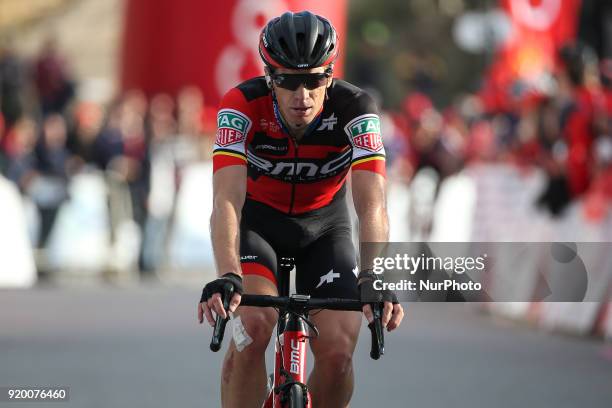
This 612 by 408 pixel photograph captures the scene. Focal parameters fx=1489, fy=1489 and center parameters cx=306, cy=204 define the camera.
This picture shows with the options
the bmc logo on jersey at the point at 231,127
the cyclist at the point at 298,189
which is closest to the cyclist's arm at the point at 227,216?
the cyclist at the point at 298,189

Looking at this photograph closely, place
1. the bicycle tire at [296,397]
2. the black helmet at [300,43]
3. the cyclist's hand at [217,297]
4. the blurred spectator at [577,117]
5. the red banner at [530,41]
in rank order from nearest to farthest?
the cyclist's hand at [217,297], the bicycle tire at [296,397], the black helmet at [300,43], the blurred spectator at [577,117], the red banner at [530,41]

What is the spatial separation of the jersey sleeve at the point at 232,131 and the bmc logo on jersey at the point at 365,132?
46cm

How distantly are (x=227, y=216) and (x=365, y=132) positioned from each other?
0.76 m

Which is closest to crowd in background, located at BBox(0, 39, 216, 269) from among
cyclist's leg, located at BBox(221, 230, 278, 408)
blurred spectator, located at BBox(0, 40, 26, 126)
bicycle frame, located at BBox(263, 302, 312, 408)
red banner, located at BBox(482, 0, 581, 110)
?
red banner, located at BBox(482, 0, 581, 110)

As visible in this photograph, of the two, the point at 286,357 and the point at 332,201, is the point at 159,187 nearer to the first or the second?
the point at 332,201

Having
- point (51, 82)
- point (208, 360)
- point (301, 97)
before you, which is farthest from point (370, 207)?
point (51, 82)

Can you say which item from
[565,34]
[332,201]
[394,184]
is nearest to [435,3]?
[394,184]

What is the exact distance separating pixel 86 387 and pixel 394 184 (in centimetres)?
1286

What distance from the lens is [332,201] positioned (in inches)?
286

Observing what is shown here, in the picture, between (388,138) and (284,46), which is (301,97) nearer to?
(284,46)

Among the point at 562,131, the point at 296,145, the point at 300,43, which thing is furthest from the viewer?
the point at 562,131

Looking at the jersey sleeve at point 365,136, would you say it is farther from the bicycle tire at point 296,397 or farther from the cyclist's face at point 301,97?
the bicycle tire at point 296,397

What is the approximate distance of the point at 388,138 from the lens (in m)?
23.0

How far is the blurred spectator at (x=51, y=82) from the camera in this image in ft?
91.2
